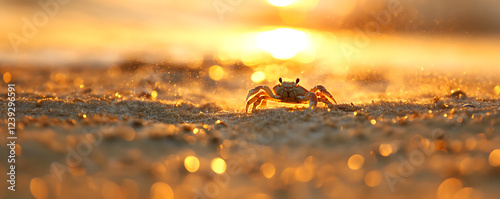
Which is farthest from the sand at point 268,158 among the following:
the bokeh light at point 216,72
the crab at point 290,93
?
the bokeh light at point 216,72

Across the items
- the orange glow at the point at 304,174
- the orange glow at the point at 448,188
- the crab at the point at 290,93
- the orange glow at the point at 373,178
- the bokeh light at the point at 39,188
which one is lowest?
the orange glow at the point at 448,188

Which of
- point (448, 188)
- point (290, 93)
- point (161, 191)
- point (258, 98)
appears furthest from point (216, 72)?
point (448, 188)

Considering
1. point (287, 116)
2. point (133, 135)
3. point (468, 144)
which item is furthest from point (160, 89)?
point (468, 144)

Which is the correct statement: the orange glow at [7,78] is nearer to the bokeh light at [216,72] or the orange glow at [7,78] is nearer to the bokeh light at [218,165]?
the bokeh light at [216,72]

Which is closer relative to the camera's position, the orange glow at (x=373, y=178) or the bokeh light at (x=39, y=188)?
the bokeh light at (x=39, y=188)

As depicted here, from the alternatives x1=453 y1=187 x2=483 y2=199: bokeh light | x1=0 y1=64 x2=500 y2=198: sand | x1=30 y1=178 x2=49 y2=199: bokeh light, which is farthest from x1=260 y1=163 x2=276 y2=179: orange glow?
x1=30 y1=178 x2=49 y2=199: bokeh light

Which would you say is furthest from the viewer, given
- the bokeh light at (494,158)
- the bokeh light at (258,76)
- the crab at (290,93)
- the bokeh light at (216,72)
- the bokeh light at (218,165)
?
the bokeh light at (258,76)

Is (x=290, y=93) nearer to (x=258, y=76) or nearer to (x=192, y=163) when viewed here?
(x=192, y=163)
